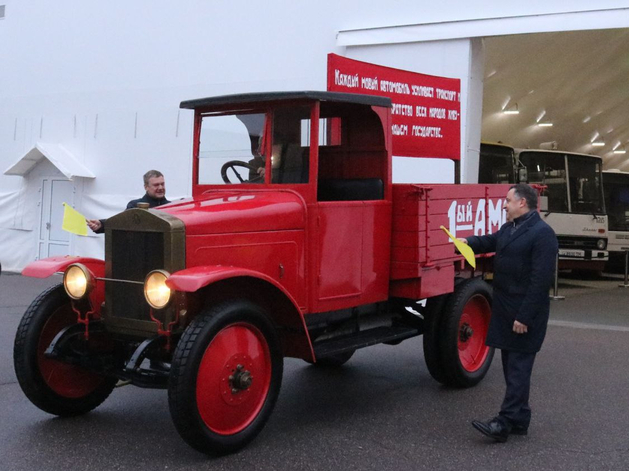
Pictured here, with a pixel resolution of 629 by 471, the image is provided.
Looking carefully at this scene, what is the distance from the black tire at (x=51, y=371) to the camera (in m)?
4.84

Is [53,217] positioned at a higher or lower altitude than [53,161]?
lower

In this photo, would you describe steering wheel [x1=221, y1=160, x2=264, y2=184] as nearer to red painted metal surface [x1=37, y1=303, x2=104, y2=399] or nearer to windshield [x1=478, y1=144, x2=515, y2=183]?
red painted metal surface [x1=37, y1=303, x2=104, y2=399]

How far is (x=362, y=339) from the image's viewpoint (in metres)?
5.50

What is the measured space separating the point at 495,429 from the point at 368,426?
840 mm

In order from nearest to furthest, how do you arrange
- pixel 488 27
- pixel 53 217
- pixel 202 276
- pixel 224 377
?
1. pixel 202 276
2. pixel 224 377
3. pixel 488 27
4. pixel 53 217

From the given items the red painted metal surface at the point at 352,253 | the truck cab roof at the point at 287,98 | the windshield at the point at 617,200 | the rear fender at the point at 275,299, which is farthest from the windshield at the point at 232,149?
the windshield at the point at 617,200

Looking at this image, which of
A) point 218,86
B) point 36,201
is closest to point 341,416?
point 218,86

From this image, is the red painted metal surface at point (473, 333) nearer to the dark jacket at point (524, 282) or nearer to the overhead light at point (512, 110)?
the dark jacket at point (524, 282)

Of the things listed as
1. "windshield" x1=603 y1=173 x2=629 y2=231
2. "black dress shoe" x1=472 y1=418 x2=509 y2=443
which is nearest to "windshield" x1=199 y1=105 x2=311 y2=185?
"black dress shoe" x1=472 y1=418 x2=509 y2=443

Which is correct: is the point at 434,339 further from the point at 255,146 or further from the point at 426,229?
the point at 255,146

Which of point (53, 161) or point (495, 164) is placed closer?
point (53, 161)

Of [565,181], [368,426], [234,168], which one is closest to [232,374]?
[368,426]

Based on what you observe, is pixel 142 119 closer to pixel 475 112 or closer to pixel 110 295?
pixel 475 112

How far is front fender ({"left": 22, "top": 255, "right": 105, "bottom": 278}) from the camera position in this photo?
4.96 metres
